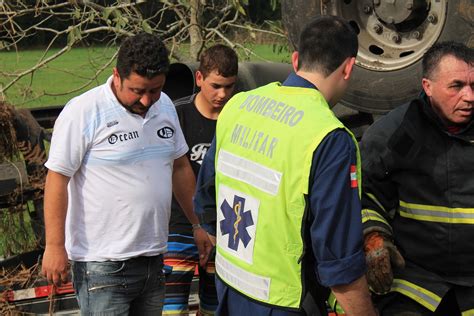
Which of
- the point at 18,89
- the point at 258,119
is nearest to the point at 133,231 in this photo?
the point at 258,119

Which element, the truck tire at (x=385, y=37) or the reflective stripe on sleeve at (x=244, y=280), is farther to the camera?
the truck tire at (x=385, y=37)

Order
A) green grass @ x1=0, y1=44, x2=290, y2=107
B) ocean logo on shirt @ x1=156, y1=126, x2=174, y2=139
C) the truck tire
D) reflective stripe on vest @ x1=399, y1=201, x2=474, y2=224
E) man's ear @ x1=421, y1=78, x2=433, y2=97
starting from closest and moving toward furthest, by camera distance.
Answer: reflective stripe on vest @ x1=399, y1=201, x2=474, y2=224 → man's ear @ x1=421, y1=78, x2=433, y2=97 → ocean logo on shirt @ x1=156, y1=126, x2=174, y2=139 → the truck tire → green grass @ x1=0, y1=44, x2=290, y2=107

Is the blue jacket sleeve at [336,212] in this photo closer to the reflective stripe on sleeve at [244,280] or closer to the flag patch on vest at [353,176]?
the flag patch on vest at [353,176]

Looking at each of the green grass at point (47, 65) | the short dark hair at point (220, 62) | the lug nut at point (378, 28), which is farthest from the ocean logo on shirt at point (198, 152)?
the green grass at point (47, 65)

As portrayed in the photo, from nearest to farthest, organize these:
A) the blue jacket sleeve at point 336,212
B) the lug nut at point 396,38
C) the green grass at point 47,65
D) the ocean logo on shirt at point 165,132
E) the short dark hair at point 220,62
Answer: the blue jacket sleeve at point 336,212, the ocean logo on shirt at point 165,132, the short dark hair at point 220,62, the lug nut at point 396,38, the green grass at point 47,65

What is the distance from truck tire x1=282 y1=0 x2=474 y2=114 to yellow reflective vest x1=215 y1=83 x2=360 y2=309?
1616 millimetres

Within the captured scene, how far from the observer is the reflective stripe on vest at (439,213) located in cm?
299

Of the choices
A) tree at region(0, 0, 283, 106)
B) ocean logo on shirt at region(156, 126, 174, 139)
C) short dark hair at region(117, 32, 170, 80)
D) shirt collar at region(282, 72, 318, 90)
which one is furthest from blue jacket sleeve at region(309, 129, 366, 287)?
tree at region(0, 0, 283, 106)

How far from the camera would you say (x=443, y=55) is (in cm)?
307

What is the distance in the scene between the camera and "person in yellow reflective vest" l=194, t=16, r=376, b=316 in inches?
98.1

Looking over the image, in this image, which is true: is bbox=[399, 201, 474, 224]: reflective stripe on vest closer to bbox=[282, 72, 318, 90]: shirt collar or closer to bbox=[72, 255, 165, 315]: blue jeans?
bbox=[282, 72, 318, 90]: shirt collar

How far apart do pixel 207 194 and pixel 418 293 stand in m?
0.84

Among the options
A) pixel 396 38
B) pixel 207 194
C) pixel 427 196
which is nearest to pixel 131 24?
pixel 396 38

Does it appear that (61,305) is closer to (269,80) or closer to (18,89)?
(269,80)
